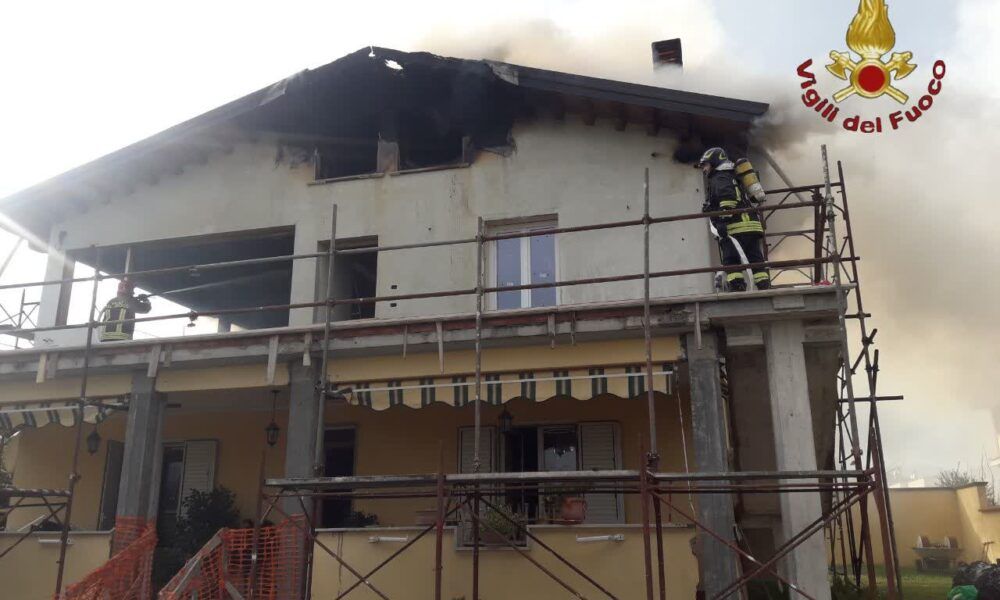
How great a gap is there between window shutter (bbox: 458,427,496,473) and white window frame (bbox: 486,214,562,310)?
2.18 m

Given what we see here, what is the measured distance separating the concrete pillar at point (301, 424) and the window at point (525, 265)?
3085 millimetres

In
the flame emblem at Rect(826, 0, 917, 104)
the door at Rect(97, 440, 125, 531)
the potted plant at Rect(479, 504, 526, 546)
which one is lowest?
the potted plant at Rect(479, 504, 526, 546)

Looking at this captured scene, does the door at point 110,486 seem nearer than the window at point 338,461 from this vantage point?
No

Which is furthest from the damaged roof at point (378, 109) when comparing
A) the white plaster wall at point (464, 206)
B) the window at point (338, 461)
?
the window at point (338, 461)

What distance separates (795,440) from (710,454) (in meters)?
1.01

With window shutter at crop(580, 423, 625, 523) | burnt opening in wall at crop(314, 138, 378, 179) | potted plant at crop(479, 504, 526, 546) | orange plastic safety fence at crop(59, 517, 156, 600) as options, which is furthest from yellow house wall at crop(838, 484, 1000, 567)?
orange plastic safety fence at crop(59, 517, 156, 600)

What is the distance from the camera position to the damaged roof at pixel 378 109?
12.2 m

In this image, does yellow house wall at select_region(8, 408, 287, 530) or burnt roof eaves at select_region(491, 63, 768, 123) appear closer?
burnt roof eaves at select_region(491, 63, 768, 123)

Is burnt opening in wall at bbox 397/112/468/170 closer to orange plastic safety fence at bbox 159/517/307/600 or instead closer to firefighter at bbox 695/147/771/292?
firefighter at bbox 695/147/771/292

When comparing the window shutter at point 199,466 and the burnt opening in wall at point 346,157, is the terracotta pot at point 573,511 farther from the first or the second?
the window shutter at point 199,466

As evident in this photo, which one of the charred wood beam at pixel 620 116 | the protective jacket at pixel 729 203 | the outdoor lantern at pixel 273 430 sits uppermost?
the charred wood beam at pixel 620 116

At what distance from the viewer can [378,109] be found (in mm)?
14258

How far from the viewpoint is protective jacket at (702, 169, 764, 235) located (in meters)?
10.8

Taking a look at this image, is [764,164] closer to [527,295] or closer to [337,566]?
[527,295]
